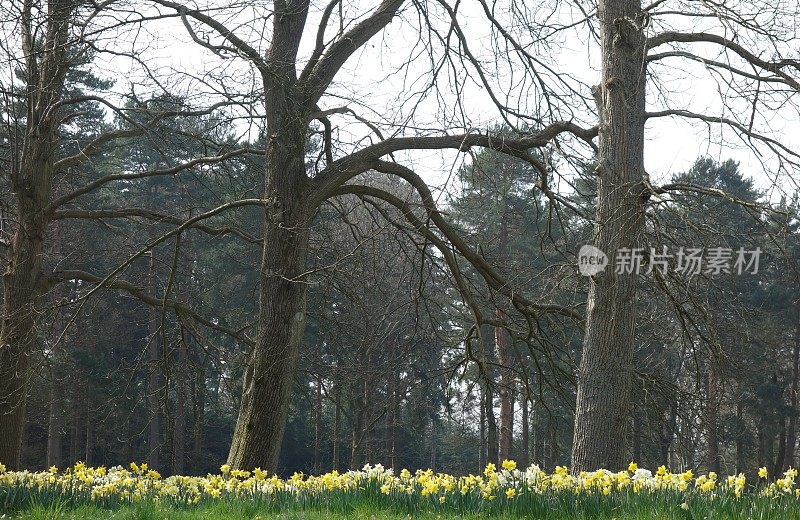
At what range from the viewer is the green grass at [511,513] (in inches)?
161

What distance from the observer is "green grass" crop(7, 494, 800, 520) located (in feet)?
13.4

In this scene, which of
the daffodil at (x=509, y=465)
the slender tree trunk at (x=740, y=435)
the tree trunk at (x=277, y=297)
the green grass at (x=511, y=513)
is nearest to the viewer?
the green grass at (x=511, y=513)

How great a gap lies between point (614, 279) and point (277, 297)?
3465 millimetres

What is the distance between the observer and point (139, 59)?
8.48 metres

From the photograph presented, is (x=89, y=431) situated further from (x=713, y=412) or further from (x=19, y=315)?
(x=713, y=412)

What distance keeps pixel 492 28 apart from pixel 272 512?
6.53 metres

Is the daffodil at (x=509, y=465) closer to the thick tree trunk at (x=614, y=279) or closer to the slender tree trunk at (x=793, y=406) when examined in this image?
A: the thick tree trunk at (x=614, y=279)

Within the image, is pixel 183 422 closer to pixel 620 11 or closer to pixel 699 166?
pixel 699 166

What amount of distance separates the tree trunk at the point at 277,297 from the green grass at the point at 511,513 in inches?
119

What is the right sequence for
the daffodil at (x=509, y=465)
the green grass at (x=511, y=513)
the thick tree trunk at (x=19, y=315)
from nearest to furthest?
the green grass at (x=511, y=513) → the daffodil at (x=509, y=465) → the thick tree trunk at (x=19, y=315)

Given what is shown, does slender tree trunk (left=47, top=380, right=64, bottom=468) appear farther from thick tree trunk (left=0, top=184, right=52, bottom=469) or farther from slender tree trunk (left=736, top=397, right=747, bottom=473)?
slender tree trunk (left=736, top=397, right=747, bottom=473)

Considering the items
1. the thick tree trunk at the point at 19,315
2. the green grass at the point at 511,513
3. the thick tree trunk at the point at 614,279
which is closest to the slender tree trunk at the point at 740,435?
the thick tree trunk at the point at 614,279

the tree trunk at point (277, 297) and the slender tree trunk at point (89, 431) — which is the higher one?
the tree trunk at point (277, 297)

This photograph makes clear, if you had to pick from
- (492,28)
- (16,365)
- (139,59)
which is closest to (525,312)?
(492,28)
